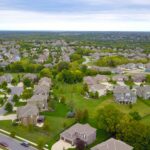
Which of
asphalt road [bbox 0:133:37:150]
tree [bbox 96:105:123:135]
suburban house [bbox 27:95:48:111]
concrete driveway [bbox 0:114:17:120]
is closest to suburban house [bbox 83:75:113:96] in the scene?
suburban house [bbox 27:95:48:111]

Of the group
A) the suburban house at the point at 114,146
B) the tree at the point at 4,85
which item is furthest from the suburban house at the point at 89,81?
the suburban house at the point at 114,146

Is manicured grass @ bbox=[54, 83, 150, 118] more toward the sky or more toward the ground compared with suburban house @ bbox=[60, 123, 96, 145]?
more toward the ground

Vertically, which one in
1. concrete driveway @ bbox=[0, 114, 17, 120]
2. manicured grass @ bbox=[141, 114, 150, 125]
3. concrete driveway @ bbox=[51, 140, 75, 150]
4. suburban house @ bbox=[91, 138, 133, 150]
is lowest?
concrete driveway @ bbox=[51, 140, 75, 150]

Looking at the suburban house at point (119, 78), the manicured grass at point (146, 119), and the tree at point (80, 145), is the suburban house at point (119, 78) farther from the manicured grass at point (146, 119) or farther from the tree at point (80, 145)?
the tree at point (80, 145)

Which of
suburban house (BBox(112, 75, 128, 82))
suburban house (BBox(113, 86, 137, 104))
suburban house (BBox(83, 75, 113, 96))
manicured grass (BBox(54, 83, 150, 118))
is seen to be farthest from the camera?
suburban house (BBox(112, 75, 128, 82))

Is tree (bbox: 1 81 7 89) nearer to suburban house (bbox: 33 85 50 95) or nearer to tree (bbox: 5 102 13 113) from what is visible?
suburban house (bbox: 33 85 50 95)

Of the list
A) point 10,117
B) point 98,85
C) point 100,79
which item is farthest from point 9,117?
point 100,79
